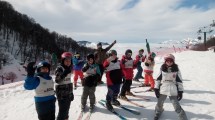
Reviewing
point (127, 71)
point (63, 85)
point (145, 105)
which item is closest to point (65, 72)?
point (63, 85)

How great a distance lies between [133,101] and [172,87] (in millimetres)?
2518

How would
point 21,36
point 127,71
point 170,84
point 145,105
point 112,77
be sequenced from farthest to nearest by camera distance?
point 21,36 → point 127,71 → point 145,105 → point 112,77 → point 170,84

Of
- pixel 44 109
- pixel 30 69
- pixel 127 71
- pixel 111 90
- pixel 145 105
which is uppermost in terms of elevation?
pixel 30 69

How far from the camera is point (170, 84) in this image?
22.3 ft

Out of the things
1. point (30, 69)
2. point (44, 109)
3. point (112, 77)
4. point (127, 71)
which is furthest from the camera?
point (127, 71)

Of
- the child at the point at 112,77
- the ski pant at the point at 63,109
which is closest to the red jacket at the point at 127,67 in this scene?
the child at the point at 112,77

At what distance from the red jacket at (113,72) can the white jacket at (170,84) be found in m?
1.45

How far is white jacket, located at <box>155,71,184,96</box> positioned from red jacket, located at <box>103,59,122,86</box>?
1.45 m

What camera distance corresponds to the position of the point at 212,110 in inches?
313

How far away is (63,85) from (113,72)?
1998 millimetres

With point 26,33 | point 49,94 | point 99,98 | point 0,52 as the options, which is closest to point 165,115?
point 99,98

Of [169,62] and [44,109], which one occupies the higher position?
[169,62]

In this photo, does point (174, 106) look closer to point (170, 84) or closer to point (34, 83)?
point (170, 84)

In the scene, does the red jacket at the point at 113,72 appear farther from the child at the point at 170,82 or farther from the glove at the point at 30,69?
the glove at the point at 30,69
